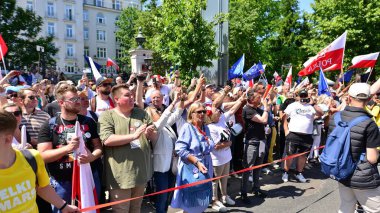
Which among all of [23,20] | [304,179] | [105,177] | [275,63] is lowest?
[304,179]

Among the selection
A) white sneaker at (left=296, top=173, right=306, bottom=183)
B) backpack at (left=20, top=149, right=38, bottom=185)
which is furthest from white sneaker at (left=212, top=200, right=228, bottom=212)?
backpack at (left=20, top=149, right=38, bottom=185)

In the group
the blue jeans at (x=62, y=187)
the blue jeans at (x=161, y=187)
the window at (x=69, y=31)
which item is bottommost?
the blue jeans at (x=161, y=187)

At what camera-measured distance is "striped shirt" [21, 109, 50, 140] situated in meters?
4.18

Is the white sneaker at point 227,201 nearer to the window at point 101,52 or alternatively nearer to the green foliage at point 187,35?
the green foliage at point 187,35

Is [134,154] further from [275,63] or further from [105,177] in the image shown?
[275,63]

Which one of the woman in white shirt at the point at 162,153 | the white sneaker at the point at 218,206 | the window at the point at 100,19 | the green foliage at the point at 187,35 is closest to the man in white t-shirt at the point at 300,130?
the white sneaker at the point at 218,206

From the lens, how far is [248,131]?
6.10m

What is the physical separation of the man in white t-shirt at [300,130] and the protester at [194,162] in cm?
332

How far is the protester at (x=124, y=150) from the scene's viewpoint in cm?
371

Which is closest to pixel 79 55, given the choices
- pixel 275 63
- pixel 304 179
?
pixel 275 63

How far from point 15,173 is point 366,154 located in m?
3.41

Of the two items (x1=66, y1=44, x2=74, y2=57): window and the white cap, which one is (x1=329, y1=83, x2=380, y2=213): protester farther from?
(x1=66, y1=44, x2=74, y2=57): window

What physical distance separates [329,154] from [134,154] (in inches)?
88.0

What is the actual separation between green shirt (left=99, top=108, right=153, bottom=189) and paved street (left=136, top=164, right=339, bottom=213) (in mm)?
1956
